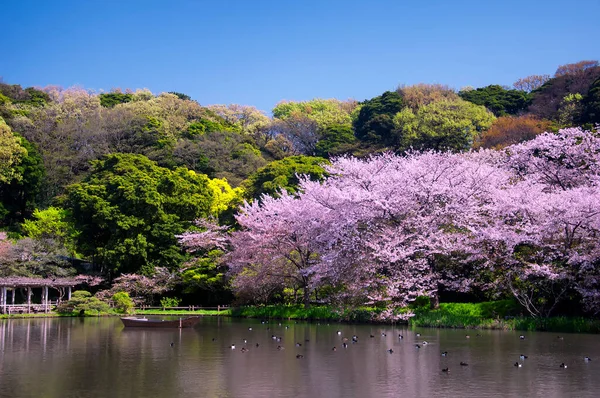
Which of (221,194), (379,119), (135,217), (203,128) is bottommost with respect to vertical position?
(135,217)

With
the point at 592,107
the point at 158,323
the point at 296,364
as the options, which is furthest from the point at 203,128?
the point at 296,364

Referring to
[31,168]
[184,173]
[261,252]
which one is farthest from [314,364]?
[31,168]

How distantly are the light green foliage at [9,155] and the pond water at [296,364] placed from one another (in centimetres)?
2679

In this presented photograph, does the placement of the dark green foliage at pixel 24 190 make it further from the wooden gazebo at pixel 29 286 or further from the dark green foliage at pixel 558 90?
the dark green foliage at pixel 558 90

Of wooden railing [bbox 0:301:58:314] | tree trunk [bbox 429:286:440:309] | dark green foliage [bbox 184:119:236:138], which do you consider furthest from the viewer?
dark green foliage [bbox 184:119:236:138]

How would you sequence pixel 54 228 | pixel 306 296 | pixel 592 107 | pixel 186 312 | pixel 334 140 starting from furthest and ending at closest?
1. pixel 334 140
2. pixel 592 107
3. pixel 54 228
4. pixel 186 312
5. pixel 306 296

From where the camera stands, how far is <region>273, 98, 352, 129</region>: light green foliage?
254 ft

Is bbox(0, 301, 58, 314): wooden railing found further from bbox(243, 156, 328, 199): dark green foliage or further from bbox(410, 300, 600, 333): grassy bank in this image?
bbox(410, 300, 600, 333): grassy bank

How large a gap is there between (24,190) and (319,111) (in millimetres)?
45068

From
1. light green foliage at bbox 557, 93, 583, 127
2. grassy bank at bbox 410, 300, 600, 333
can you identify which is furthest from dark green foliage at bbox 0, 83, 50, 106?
grassy bank at bbox 410, 300, 600, 333

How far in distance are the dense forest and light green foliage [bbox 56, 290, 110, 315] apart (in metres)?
2.34

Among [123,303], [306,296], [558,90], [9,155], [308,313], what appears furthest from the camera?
[558,90]

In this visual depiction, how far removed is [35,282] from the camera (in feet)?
121

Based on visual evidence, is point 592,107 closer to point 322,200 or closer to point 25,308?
point 322,200
